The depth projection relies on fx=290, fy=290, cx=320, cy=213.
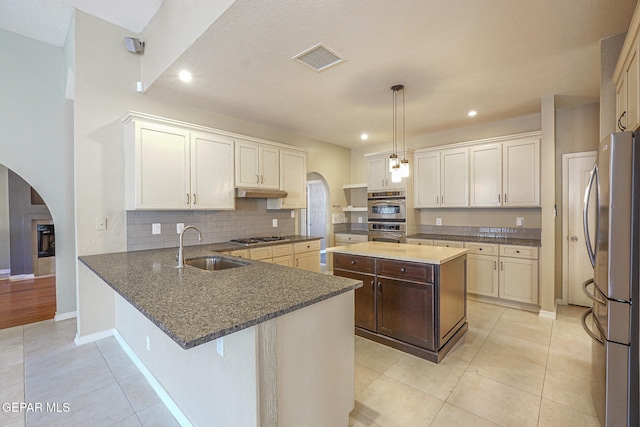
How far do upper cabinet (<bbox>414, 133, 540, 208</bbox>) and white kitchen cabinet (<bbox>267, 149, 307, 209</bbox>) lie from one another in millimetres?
2023

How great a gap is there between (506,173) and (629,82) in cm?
257

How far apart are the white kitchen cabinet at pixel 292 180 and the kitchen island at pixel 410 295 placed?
173 cm

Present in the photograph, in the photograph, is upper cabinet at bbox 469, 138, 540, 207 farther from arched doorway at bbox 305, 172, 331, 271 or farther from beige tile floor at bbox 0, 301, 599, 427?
arched doorway at bbox 305, 172, 331, 271

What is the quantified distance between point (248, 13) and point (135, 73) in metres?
2.06

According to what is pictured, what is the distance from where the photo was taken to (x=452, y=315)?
111 inches

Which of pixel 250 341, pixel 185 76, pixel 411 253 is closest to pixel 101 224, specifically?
pixel 185 76

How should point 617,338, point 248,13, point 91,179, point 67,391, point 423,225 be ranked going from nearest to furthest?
point 617,338, point 248,13, point 67,391, point 91,179, point 423,225

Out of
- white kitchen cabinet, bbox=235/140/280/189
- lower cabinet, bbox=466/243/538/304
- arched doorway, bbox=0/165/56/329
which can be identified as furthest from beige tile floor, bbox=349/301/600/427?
arched doorway, bbox=0/165/56/329

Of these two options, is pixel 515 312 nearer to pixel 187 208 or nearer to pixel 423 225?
pixel 423 225

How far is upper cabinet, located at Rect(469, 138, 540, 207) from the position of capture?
13.1 feet

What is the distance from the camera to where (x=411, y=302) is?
269cm

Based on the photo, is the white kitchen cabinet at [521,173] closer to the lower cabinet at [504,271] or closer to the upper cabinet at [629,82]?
the lower cabinet at [504,271]

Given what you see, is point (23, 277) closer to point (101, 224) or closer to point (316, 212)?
point (101, 224)

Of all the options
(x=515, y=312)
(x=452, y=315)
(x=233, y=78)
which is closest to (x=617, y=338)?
(x=452, y=315)
